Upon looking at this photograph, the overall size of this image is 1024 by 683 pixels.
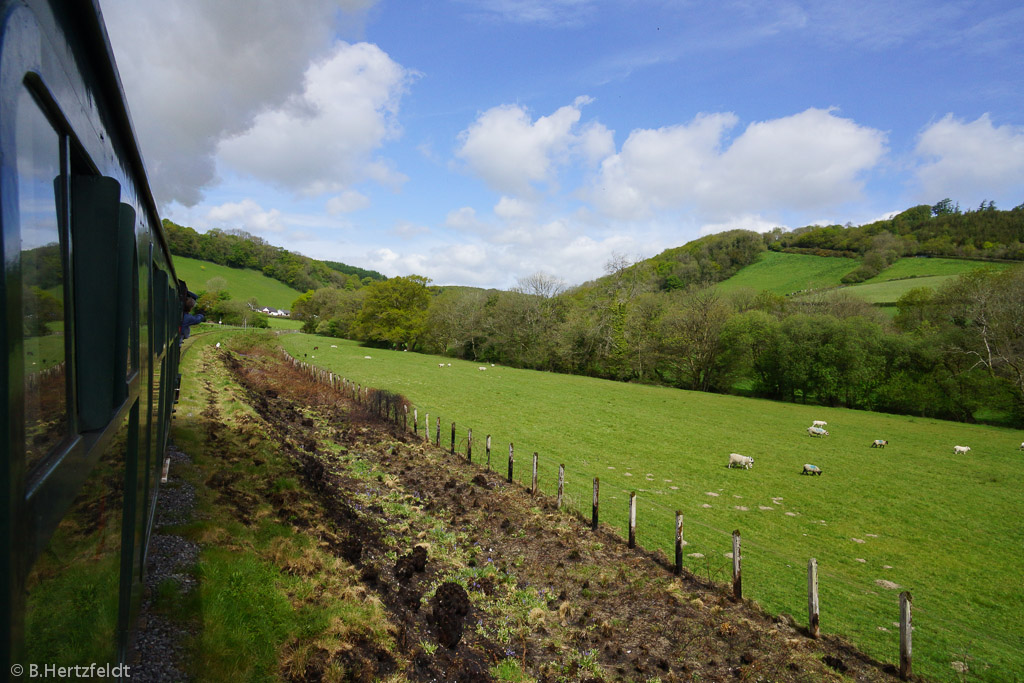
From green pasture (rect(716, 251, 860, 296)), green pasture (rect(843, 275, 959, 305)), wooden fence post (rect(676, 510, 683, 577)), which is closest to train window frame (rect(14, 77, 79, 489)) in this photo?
wooden fence post (rect(676, 510, 683, 577))

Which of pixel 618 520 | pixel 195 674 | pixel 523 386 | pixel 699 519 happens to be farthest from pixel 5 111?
pixel 523 386

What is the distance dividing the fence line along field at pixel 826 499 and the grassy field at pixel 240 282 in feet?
236

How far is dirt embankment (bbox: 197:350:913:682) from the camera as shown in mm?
6848

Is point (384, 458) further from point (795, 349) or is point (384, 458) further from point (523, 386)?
point (795, 349)

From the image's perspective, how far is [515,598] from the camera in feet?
28.4

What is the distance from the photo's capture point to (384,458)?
16578 mm

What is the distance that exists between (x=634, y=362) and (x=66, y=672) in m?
57.3

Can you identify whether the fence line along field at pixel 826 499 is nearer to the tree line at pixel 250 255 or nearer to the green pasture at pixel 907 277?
the green pasture at pixel 907 277

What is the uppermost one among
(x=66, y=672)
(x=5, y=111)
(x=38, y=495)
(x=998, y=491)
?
(x=5, y=111)

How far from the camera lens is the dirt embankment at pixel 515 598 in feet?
22.5

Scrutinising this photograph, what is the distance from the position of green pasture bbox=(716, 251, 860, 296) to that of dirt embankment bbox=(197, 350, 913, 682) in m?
75.2

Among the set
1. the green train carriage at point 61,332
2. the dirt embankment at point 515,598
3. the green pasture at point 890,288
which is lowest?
the dirt embankment at point 515,598

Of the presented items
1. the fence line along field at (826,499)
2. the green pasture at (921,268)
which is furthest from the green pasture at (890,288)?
the fence line along field at (826,499)

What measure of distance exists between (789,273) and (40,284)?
104 meters
